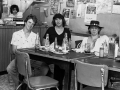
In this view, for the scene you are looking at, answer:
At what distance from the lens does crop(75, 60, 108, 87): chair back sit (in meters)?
2.40

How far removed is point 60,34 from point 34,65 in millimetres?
924

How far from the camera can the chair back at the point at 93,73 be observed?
7.89ft

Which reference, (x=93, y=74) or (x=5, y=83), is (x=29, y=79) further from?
(x=5, y=83)

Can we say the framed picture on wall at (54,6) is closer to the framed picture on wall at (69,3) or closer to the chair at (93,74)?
the framed picture on wall at (69,3)

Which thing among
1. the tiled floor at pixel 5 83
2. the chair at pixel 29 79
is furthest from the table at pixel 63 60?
the tiled floor at pixel 5 83

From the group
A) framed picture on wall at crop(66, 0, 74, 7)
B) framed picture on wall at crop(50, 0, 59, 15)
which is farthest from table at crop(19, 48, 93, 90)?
framed picture on wall at crop(50, 0, 59, 15)

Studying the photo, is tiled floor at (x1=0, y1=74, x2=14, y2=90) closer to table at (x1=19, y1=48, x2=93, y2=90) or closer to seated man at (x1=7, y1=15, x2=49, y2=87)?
seated man at (x1=7, y1=15, x2=49, y2=87)

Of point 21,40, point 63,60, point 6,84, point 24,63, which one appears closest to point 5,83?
point 6,84

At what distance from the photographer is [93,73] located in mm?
2455

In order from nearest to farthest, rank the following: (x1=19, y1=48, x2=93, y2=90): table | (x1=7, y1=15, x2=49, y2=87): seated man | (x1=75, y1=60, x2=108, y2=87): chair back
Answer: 1. (x1=75, y1=60, x2=108, y2=87): chair back
2. (x1=19, y1=48, x2=93, y2=90): table
3. (x1=7, y1=15, x2=49, y2=87): seated man

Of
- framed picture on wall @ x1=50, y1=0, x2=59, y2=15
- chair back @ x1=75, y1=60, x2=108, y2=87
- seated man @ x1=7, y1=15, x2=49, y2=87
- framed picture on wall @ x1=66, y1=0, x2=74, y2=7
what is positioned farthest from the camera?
framed picture on wall @ x1=50, y1=0, x2=59, y2=15

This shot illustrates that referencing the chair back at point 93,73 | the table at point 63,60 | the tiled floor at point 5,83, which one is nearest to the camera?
the chair back at point 93,73

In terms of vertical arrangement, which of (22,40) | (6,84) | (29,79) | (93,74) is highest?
(22,40)

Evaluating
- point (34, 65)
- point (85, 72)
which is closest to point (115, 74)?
point (85, 72)
